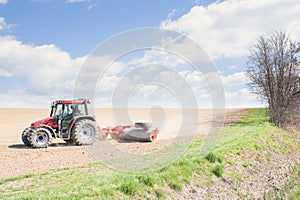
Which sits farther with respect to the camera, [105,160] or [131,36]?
[131,36]

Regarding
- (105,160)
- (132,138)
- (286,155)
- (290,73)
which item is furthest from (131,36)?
(290,73)

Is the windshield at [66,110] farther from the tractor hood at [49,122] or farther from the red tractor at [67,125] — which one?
the tractor hood at [49,122]

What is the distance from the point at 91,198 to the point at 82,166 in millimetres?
3955

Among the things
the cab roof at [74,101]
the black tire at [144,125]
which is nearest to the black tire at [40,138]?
the cab roof at [74,101]

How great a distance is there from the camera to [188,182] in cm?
777

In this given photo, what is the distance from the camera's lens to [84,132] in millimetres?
14844

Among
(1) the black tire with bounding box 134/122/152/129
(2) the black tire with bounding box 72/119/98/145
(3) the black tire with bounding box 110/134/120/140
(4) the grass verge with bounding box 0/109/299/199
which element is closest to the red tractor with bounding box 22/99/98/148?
(2) the black tire with bounding box 72/119/98/145

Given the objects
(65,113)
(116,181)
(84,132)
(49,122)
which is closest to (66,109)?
(65,113)

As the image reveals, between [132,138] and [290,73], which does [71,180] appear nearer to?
[132,138]

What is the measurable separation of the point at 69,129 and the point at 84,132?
2.56 ft

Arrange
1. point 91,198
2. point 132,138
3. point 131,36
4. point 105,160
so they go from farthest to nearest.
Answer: point 132,138 < point 131,36 < point 105,160 < point 91,198

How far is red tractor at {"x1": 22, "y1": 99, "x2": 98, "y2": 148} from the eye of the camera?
14.1m

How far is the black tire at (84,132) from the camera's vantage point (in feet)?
47.3

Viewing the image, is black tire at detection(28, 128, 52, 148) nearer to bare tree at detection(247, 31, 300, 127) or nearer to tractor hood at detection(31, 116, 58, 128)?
tractor hood at detection(31, 116, 58, 128)
